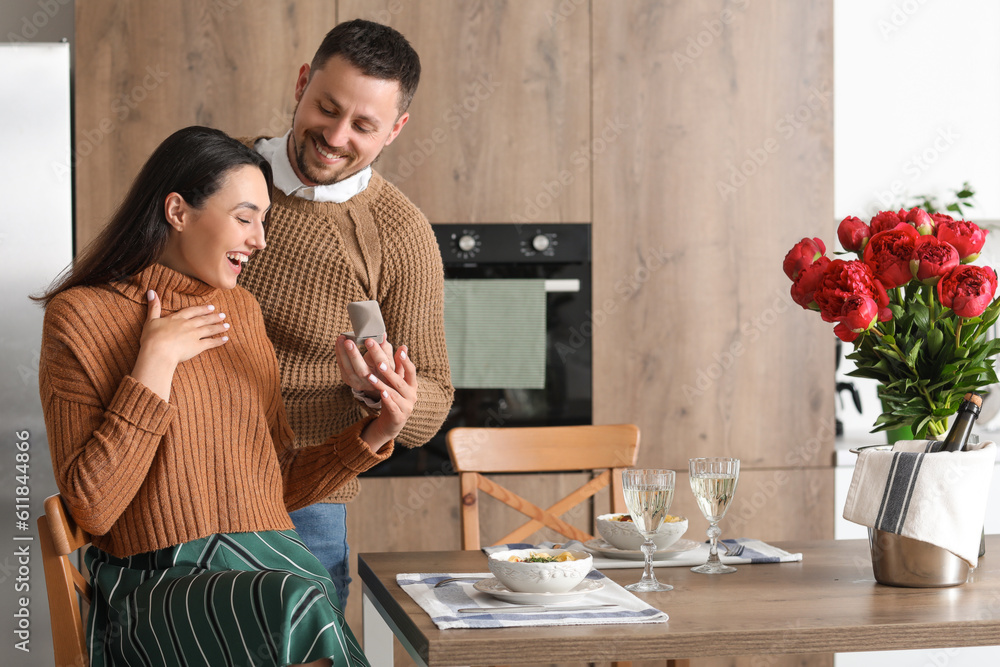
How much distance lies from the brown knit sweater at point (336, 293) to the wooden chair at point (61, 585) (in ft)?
1.70

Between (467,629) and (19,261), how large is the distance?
1773mm

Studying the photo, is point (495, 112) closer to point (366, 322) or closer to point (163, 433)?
point (366, 322)

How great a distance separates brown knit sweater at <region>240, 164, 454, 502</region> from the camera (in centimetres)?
167

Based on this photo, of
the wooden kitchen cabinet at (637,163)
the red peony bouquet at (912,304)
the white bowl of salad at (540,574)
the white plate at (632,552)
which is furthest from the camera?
the wooden kitchen cabinet at (637,163)

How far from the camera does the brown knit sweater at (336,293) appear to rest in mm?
1665

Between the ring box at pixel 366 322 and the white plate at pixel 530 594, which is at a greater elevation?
the ring box at pixel 366 322

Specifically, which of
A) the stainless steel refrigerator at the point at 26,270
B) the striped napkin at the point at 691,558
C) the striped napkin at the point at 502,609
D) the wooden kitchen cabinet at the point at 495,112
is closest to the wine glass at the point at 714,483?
the striped napkin at the point at 691,558

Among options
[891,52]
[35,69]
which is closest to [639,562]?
[35,69]

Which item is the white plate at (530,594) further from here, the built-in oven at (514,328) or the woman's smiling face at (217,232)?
the built-in oven at (514,328)

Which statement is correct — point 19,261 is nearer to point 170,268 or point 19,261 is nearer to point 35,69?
point 35,69

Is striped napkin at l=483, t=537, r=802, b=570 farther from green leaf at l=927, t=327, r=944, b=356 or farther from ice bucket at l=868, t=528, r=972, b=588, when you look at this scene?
green leaf at l=927, t=327, r=944, b=356

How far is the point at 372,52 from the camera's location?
1526mm

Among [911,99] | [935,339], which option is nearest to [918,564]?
[935,339]

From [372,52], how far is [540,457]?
2.88 feet
